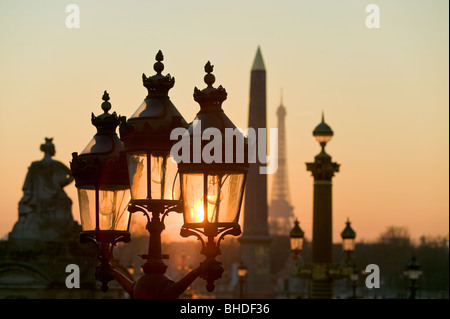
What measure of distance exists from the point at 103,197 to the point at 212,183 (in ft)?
7.61

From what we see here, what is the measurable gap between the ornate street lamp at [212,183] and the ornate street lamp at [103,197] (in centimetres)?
196

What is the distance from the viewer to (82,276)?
48562 millimetres

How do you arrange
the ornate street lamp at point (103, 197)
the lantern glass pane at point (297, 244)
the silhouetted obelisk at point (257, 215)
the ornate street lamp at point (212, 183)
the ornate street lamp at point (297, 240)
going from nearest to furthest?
the ornate street lamp at point (212, 183), the ornate street lamp at point (103, 197), the ornate street lamp at point (297, 240), the lantern glass pane at point (297, 244), the silhouetted obelisk at point (257, 215)

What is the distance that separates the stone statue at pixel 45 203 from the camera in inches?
1987

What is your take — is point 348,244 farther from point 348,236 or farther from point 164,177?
point 164,177

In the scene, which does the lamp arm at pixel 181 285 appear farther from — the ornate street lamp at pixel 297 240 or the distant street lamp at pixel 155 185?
the ornate street lamp at pixel 297 240

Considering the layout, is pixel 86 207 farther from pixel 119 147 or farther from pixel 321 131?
pixel 321 131

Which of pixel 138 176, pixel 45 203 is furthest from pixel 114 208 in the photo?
pixel 45 203

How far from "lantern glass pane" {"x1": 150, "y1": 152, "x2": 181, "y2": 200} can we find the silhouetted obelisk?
84536mm

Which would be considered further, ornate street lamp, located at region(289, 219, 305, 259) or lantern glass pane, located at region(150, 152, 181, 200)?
ornate street lamp, located at region(289, 219, 305, 259)

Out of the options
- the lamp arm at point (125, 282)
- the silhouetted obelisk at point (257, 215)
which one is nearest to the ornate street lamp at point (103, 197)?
the lamp arm at point (125, 282)

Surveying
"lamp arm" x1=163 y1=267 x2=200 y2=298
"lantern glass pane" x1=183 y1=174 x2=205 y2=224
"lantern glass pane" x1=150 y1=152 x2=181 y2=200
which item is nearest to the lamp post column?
"lantern glass pane" x1=150 y1=152 x2=181 y2=200

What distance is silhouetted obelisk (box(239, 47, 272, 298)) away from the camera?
101688 mm

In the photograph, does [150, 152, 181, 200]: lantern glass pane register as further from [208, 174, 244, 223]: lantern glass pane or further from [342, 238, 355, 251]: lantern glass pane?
[342, 238, 355, 251]: lantern glass pane
